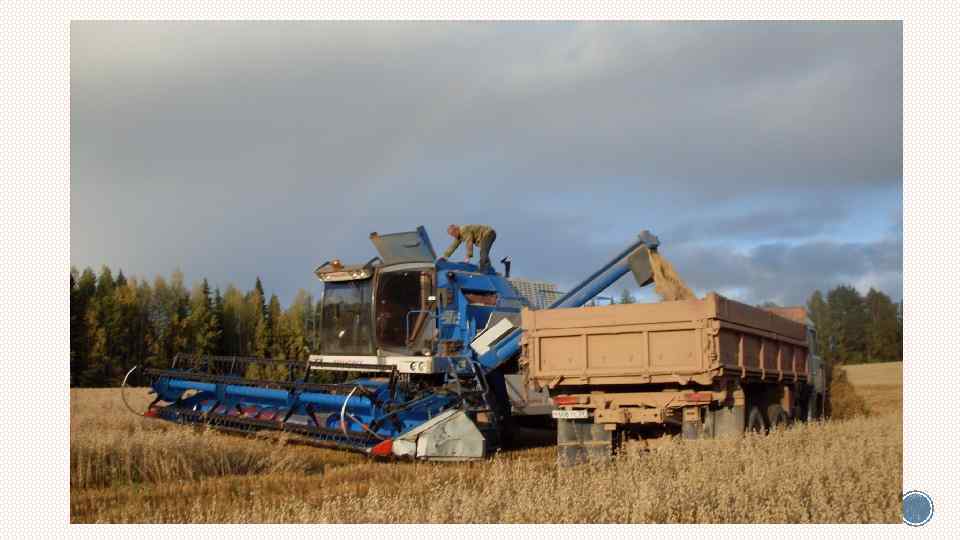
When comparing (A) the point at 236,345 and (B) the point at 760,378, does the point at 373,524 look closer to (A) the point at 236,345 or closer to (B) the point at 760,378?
(B) the point at 760,378

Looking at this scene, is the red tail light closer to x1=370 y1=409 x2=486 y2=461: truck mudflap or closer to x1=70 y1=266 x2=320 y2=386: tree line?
x1=370 y1=409 x2=486 y2=461: truck mudflap

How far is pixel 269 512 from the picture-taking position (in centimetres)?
724

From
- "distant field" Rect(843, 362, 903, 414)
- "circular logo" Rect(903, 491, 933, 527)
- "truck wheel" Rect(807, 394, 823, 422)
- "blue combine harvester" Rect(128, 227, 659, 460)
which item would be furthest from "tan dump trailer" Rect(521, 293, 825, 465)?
"distant field" Rect(843, 362, 903, 414)

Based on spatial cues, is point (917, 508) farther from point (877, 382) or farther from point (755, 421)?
point (877, 382)

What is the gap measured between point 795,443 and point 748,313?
6.10 ft

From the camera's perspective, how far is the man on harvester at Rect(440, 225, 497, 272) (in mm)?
14320

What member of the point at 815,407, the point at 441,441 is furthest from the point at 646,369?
the point at 815,407

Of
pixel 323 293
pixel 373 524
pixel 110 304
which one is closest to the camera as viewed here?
pixel 373 524

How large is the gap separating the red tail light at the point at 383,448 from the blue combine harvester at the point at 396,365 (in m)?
0.18

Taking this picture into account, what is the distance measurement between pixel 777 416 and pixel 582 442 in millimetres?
3015

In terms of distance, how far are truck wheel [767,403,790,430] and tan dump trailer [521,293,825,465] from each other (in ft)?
1.57

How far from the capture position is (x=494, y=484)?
809 centimetres

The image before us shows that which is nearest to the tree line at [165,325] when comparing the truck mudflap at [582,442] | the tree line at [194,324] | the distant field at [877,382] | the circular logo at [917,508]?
the tree line at [194,324]

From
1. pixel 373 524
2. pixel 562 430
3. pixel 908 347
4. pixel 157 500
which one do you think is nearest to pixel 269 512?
pixel 373 524
